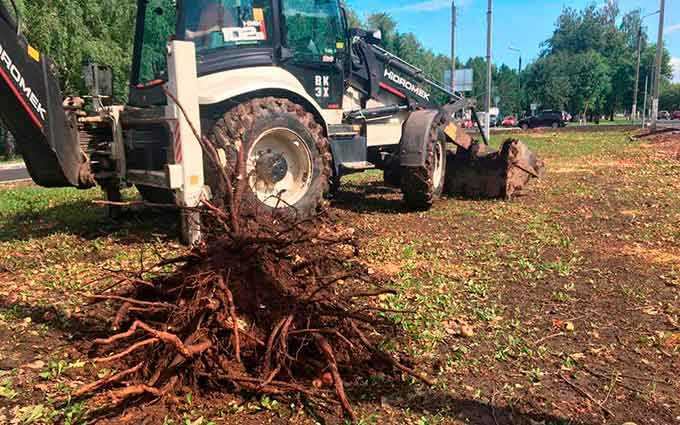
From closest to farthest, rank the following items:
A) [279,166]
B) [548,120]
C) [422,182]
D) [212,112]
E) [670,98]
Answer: [212,112]
[279,166]
[422,182]
[548,120]
[670,98]

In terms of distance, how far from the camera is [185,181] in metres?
5.66

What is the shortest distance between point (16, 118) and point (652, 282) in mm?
6143

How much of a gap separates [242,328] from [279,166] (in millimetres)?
3411

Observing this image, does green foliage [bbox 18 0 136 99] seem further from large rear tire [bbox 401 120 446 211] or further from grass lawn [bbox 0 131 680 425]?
large rear tire [bbox 401 120 446 211]

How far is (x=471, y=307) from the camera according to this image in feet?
15.0

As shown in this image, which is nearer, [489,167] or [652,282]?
[652,282]

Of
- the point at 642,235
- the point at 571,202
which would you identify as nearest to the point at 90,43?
the point at 571,202

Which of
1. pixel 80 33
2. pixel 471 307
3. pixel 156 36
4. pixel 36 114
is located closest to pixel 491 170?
pixel 471 307

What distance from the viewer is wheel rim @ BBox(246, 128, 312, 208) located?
6453 millimetres

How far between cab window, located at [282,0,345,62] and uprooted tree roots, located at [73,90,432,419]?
3.65m

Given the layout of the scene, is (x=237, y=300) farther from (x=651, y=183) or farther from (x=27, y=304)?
(x=651, y=183)

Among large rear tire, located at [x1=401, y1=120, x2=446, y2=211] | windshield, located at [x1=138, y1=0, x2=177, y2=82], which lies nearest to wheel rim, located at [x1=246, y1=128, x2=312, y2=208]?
windshield, located at [x1=138, y1=0, x2=177, y2=82]

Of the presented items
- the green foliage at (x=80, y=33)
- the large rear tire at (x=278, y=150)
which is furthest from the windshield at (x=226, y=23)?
the green foliage at (x=80, y=33)

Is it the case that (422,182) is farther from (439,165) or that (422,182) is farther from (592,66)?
(592,66)
